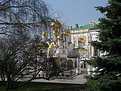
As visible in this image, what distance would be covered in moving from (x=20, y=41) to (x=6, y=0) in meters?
2.57

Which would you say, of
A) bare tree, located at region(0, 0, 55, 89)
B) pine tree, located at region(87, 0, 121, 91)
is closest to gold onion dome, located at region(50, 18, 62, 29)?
bare tree, located at region(0, 0, 55, 89)

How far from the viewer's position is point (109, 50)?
8.47m

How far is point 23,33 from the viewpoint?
32.2 feet

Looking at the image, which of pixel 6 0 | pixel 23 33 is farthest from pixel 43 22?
pixel 6 0

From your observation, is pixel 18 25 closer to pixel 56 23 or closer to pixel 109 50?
pixel 56 23

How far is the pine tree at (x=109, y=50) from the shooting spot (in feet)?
25.9

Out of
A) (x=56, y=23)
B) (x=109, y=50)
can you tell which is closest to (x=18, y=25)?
(x=56, y=23)

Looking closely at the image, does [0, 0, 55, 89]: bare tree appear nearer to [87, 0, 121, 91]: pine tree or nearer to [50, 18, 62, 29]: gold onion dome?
[50, 18, 62, 29]: gold onion dome

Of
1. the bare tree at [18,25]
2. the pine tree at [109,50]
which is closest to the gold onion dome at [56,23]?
the bare tree at [18,25]

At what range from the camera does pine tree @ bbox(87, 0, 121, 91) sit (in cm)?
789

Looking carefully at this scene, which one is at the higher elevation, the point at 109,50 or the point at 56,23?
the point at 56,23

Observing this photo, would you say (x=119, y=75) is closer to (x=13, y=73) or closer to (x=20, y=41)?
(x=20, y=41)

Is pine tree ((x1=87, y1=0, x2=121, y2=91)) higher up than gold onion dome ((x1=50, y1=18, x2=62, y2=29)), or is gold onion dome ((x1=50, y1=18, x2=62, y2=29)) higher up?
gold onion dome ((x1=50, y1=18, x2=62, y2=29))

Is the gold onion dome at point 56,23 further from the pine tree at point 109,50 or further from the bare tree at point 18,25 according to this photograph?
the pine tree at point 109,50
